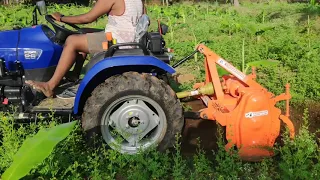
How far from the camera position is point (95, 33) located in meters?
4.23

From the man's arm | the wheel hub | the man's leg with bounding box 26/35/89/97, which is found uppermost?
the man's arm

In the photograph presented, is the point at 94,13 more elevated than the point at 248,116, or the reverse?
the point at 94,13

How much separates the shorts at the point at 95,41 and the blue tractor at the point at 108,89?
88 mm

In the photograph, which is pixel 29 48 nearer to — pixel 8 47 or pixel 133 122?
pixel 8 47

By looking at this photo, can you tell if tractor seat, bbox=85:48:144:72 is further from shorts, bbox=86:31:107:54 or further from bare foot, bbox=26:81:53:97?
bare foot, bbox=26:81:53:97

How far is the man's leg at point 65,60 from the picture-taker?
4.09 metres

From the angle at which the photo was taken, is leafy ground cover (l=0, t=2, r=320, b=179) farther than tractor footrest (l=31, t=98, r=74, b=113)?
No

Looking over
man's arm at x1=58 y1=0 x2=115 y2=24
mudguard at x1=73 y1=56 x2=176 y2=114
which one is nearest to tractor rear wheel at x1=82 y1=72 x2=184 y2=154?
mudguard at x1=73 y1=56 x2=176 y2=114

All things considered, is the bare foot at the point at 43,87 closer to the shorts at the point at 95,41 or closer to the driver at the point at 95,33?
the driver at the point at 95,33

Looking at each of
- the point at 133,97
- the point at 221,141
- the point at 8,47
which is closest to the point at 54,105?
the point at 8,47

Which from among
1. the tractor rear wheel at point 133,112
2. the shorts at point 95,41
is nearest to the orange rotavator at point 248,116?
the tractor rear wheel at point 133,112

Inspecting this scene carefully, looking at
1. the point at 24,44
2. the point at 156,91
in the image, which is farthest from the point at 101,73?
the point at 24,44

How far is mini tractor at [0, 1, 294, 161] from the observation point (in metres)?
3.80

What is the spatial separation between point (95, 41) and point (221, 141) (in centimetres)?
160
